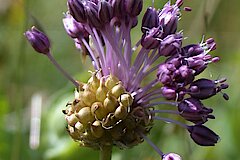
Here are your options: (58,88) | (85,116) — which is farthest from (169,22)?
(58,88)

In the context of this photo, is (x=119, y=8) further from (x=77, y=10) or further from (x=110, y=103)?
(x=110, y=103)

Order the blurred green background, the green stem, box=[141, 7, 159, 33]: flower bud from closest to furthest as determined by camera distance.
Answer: the green stem → box=[141, 7, 159, 33]: flower bud → the blurred green background

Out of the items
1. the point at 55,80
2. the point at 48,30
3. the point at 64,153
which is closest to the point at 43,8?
the point at 48,30

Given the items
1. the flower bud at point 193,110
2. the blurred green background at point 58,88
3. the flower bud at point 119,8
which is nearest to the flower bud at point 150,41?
the flower bud at point 119,8

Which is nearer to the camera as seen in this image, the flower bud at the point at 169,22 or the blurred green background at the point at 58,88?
the flower bud at the point at 169,22

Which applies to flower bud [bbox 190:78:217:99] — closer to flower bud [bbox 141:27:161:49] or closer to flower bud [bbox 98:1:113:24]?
flower bud [bbox 141:27:161:49]

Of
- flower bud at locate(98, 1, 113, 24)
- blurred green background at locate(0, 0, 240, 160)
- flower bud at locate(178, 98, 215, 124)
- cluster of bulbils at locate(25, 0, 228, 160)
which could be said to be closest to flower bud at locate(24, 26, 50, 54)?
cluster of bulbils at locate(25, 0, 228, 160)

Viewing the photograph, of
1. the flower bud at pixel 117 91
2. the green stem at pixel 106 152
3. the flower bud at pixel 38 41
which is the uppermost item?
the flower bud at pixel 38 41

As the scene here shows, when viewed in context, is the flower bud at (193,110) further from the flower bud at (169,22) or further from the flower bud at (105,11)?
the flower bud at (105,11)
